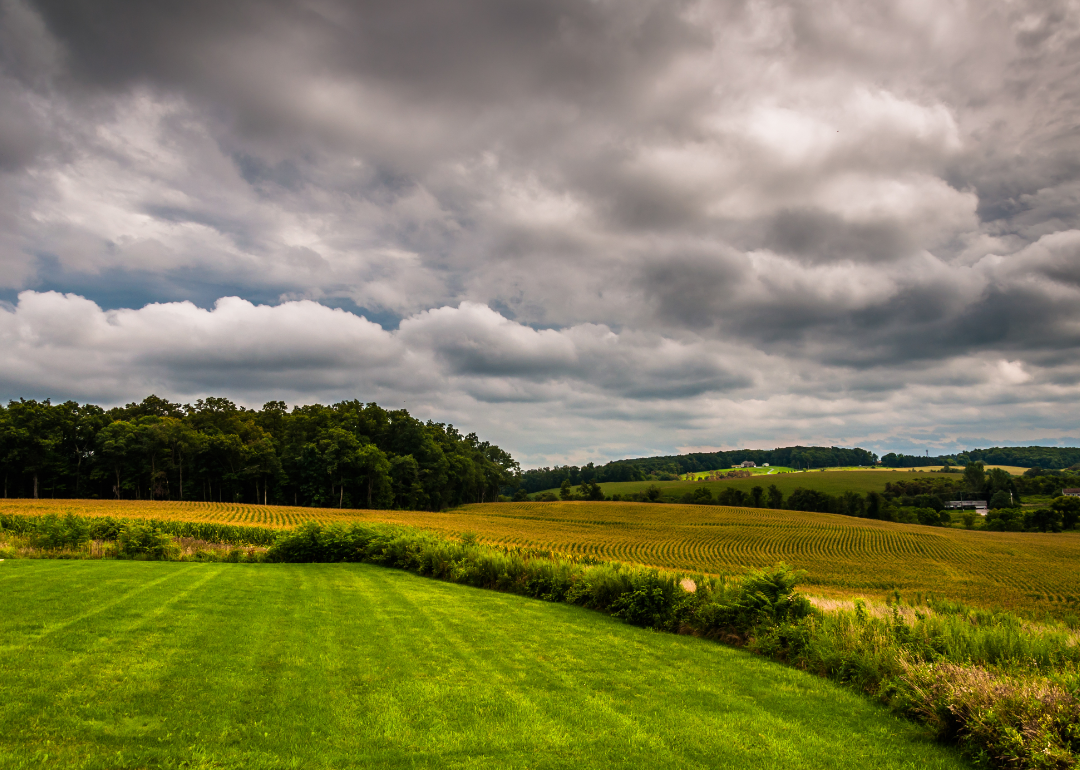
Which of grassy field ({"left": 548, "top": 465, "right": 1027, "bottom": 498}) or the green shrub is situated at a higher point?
the green shrub

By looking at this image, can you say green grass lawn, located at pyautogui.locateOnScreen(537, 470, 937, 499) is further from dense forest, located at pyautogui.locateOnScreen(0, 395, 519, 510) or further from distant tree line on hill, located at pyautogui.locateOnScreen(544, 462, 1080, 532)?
dense forest, located at pyautogui.locateOnScreen(0, 395, 519, 510)

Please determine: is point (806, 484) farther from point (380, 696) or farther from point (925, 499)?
point (380, 696)

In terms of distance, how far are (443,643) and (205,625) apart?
17.1 feet

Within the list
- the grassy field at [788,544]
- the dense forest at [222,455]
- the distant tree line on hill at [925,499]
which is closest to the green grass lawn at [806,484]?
the distant tree line on hill at [925,499]

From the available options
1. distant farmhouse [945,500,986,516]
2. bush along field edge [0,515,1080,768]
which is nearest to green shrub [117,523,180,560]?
bush along field edge [0,515,1080,768]

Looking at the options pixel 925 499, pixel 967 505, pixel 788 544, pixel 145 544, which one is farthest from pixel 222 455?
pixel 967 505

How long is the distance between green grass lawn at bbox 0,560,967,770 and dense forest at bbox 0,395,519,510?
266 feet

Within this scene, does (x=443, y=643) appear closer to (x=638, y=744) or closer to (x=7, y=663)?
(x=638, y=744)

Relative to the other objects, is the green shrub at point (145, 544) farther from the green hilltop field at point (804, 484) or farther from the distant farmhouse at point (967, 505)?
the distant farmhouse at point (967, 505)

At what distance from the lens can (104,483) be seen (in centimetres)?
8781

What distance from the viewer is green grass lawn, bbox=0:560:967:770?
6609mm

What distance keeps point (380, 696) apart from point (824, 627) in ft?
33.6

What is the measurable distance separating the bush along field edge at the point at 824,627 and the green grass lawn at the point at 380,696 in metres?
0.74

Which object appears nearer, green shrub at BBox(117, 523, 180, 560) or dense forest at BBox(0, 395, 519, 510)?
green shrub at BBox(117, 523, 180, 560)
